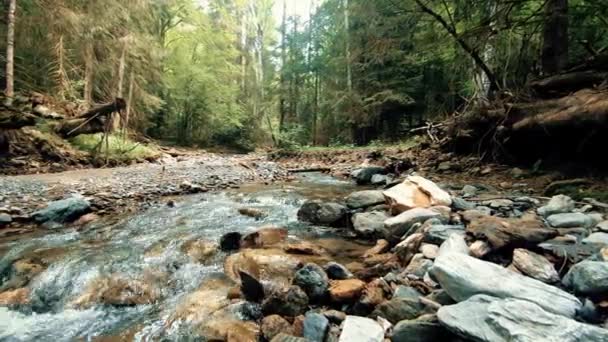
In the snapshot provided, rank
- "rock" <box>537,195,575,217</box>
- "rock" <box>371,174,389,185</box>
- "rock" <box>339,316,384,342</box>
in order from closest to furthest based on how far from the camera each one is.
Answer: "rock" <box>339,316,384,342</box> < "rock" <box>537,195,575,217</box> < "rock" <box>371,174,389,185</box>

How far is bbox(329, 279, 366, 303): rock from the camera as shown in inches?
101

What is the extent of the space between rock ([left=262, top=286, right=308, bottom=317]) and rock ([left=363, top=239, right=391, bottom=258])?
1.16 metres

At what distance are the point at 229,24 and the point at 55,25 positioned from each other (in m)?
14.6

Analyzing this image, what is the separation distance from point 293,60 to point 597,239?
21540mm

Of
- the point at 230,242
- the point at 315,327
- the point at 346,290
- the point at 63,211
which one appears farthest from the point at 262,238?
the point at 63,211

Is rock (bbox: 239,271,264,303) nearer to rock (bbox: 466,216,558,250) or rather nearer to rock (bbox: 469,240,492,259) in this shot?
rock (bbox: 469,240,492,259)

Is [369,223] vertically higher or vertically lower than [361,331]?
higher

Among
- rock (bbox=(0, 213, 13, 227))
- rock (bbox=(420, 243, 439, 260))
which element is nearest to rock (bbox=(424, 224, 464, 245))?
rock (bbox=(420, 243, 439, 260))

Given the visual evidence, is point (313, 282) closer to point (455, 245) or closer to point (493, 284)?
point (455, 245)

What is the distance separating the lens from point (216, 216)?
5484mm

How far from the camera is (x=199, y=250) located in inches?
156

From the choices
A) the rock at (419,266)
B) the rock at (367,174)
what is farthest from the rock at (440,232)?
the rock at (367,174)

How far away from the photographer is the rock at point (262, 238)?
404 centimetres

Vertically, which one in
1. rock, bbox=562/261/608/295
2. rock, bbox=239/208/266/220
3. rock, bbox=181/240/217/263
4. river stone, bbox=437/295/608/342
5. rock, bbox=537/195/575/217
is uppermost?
rock, bbox=537/195/575/217
